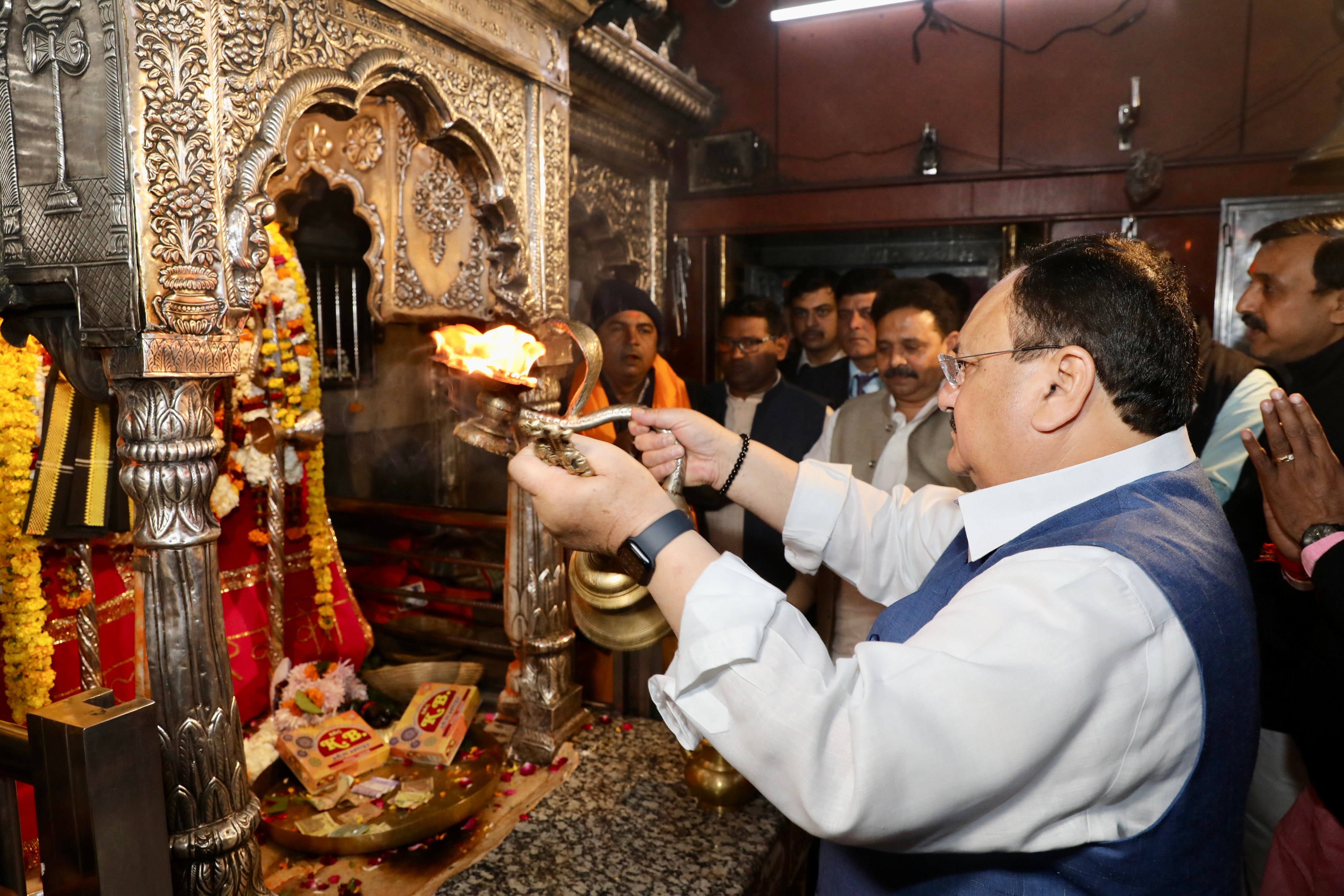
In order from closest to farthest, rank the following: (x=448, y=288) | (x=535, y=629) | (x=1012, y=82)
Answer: (x=535, y=629) < (x=448, y=288) < (x=1012, y=82)

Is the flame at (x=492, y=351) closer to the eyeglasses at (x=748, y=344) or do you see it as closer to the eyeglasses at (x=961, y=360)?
the eyeglasses at (x=748, y=344)

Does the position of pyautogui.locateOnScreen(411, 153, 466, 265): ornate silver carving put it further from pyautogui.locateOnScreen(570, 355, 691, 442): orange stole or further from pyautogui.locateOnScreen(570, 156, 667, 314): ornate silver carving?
pyautogui.locateOnScreen(570, 156, 667, 314): ornate silver carving

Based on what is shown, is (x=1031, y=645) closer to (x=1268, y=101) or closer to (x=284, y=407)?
(x=284, y=407)

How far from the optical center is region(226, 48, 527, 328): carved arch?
201 cm

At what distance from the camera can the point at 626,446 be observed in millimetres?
3375

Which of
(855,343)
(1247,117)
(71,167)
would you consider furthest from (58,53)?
(1247,117)

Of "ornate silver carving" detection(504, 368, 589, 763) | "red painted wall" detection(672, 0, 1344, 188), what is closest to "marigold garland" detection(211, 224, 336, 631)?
"ornate silver carving" detection(504, 368, 589, 763)

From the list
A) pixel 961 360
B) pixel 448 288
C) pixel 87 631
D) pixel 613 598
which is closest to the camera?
pixel 961 360

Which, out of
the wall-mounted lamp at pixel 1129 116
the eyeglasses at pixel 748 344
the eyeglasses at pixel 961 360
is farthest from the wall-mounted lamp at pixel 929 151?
the eyeglasses at pixel 961 360

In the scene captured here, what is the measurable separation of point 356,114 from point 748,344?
2073 millimetres

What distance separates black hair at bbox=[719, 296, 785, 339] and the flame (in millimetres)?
1287

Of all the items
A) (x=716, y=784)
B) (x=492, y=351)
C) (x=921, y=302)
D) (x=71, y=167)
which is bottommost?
(x=716, y=784)

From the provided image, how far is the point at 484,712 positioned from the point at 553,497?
2.72 m

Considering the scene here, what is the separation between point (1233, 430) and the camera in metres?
2.89
